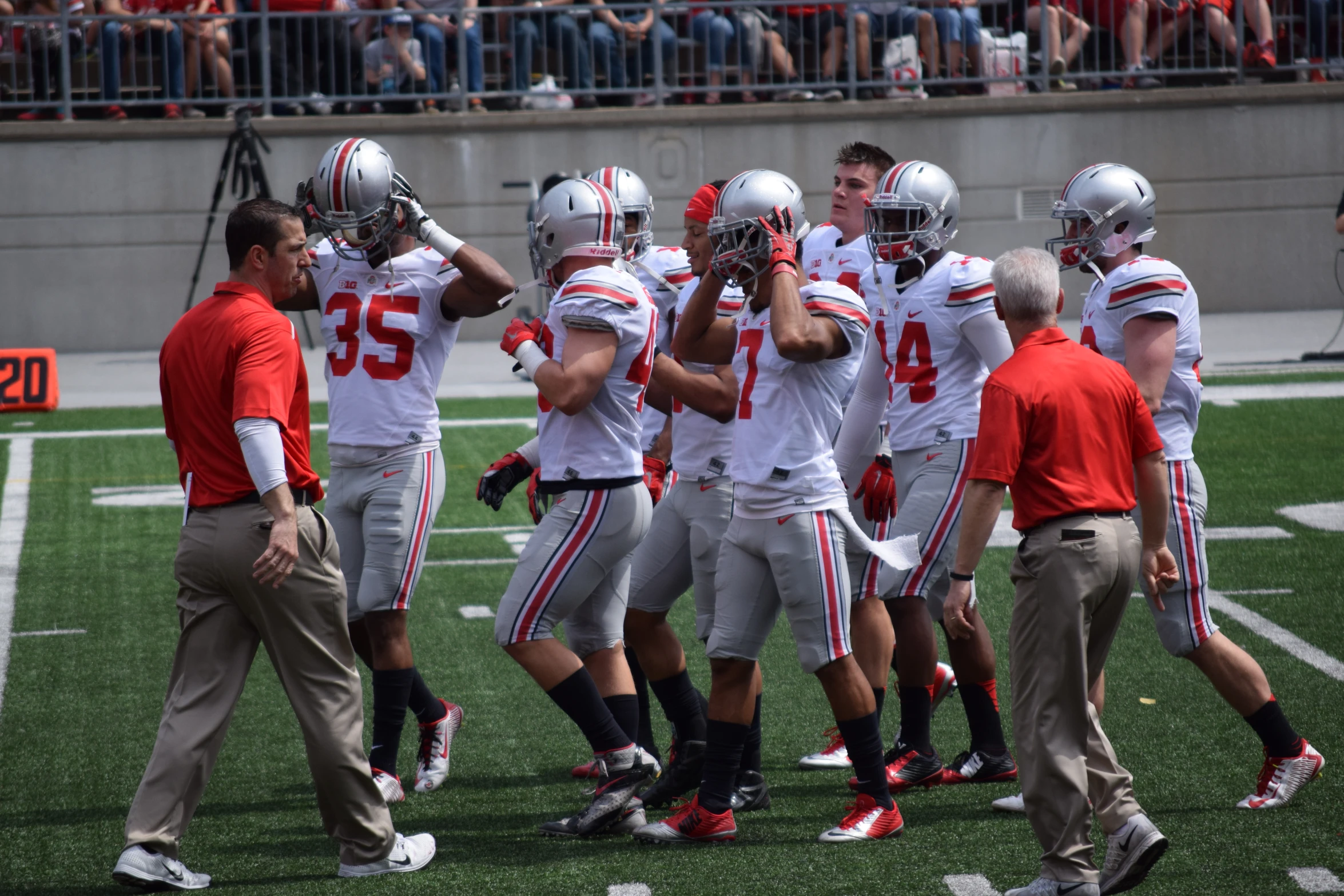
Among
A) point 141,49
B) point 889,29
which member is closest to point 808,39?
point 889,29

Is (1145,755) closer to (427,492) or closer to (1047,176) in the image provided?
(427,492)

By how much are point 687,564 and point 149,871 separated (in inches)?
77.1

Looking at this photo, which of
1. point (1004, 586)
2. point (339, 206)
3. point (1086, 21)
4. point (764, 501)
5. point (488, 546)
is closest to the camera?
point (764, 501)

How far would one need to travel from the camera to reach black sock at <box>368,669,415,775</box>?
5090 mm

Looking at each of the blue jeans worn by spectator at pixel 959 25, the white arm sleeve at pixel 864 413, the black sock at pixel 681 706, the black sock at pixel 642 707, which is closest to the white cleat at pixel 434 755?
the black sock at pixel 642 707

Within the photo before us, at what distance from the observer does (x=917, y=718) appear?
512 centimetres

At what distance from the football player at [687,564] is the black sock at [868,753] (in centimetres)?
49

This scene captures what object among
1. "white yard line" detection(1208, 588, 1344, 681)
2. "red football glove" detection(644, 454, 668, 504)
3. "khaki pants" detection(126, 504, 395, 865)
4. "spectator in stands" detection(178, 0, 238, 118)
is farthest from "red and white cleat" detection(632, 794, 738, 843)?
"spectator in stands" detection(178, 0, 238, 118)

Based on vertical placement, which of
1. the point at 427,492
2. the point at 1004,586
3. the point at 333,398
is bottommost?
the point at 1004,586

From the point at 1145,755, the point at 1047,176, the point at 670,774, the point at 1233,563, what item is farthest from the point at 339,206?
the point at 1047,176

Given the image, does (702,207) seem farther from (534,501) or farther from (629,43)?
(629,43)

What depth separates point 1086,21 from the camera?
714 inches

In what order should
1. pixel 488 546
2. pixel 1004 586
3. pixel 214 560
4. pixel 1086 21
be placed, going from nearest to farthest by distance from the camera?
1. pixel 214 560
2. pixel 1004 586
3. pixel 488 546
4. pixel 1086 21

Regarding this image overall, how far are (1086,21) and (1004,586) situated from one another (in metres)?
12.2
